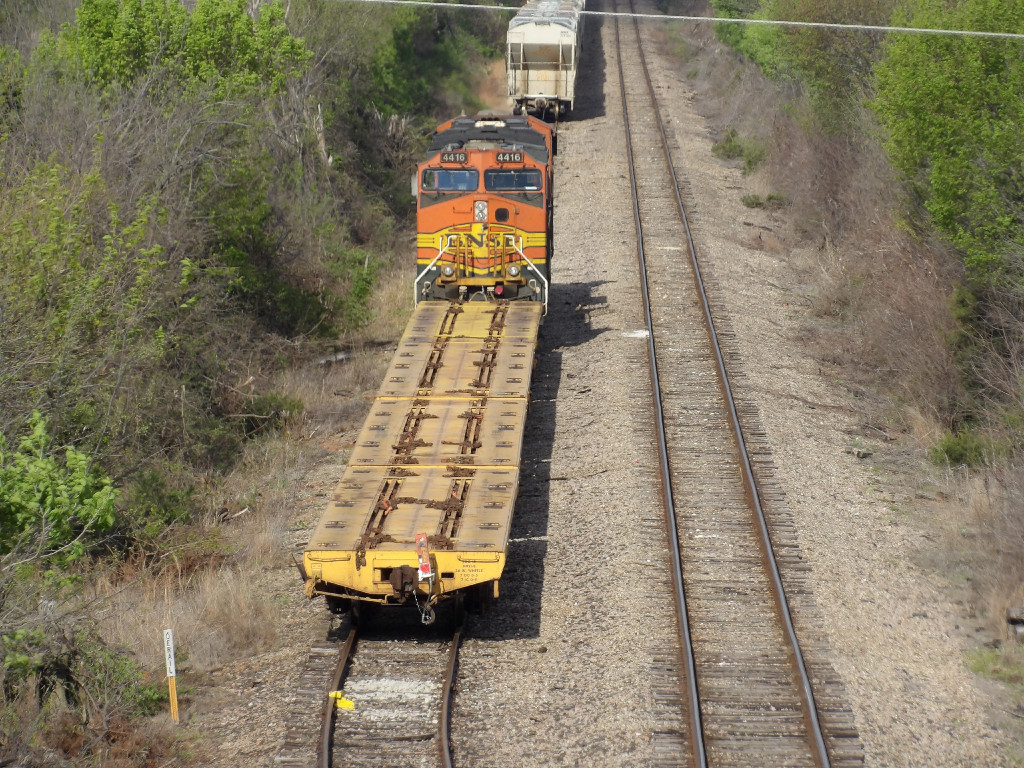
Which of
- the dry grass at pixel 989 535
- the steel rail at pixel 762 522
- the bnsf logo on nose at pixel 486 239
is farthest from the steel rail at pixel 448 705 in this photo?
the bnsf logo on nose at pixel 486 239

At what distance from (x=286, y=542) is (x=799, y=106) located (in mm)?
24418

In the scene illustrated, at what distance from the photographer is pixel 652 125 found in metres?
37.8

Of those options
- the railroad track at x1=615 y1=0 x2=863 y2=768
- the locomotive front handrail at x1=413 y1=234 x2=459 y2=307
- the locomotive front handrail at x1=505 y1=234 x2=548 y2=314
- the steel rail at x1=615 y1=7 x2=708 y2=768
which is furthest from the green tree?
the locomotive front handrail at x1=413 y1=234 x2=459 y2=307

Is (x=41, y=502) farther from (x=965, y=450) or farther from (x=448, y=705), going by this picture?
(x=965, y=450)

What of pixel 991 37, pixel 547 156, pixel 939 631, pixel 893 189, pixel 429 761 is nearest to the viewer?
pixel 429 761

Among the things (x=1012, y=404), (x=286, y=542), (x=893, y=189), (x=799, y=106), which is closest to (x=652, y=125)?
(x=799, y=106)

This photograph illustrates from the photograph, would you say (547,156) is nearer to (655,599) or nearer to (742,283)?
(742,283)

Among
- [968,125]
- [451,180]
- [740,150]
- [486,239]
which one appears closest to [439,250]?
[486,239]

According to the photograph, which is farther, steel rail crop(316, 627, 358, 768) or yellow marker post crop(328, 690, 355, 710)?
yellow marker post crop(328, 690, 355, 710)

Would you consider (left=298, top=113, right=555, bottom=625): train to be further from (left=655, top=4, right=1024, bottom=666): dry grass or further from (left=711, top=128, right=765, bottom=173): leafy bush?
(left=711, top=128, right=765, bottom=173): leafy bush

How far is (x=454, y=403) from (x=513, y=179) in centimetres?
536

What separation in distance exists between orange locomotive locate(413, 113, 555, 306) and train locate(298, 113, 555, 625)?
2 cm

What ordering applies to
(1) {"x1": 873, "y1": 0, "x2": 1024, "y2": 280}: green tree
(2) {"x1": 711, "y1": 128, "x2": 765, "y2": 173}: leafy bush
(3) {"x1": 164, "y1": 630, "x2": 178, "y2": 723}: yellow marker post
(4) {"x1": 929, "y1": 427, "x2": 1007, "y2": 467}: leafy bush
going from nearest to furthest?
1. (3) {"x1": 164, "y1": 630, "x2": 178, "y2": 723}: yellow marker post
2. (4) {"x1": 929, "y1": 427, "x2": 1007, "y2": 467}: leafy bush
3. (1) {"x1": 873, "y1": 0, "x2": 1024, "y2": 280}: green tree
4. (2) {"x1": 711, "y1": 128, "x2": 765, "y2": 173}: leafy bush

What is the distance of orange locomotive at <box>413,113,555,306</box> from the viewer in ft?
62.2
